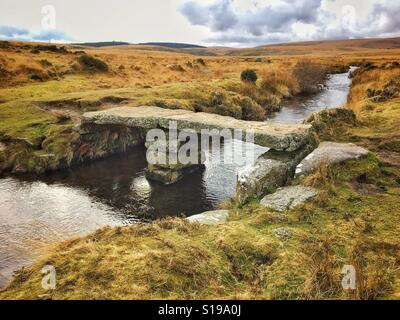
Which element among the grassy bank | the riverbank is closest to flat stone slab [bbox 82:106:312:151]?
the riverbank

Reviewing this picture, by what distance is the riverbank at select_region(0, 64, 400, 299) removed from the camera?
541 cm

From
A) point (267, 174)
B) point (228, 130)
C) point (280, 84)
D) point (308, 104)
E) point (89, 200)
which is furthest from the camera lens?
point (280, 84)

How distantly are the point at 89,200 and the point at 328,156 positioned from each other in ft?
26.7

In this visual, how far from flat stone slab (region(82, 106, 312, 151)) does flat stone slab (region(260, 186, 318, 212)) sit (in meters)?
2.13

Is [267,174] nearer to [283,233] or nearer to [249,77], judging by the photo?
[283,233]

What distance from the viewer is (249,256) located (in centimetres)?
667

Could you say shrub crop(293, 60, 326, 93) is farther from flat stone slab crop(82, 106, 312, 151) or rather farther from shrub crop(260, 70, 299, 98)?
flat stone slab crop(82, 106, 312, 151)

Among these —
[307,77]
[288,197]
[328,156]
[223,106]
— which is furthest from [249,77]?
[288,197]

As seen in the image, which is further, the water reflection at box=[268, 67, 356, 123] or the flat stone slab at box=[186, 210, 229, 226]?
the water reflection at box=[268, 67, 356, 123]

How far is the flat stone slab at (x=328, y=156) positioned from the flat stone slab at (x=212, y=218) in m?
2.47

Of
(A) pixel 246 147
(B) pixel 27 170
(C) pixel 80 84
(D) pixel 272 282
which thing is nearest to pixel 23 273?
(D) pixel 272 282

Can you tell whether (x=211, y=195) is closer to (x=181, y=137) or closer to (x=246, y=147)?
(x=181, y=137)

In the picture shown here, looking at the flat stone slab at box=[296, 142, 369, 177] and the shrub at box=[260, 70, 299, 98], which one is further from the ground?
the shrub at box=[260, 70, 299, 98]

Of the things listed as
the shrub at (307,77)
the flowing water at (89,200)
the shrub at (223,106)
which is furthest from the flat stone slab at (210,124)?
the shrub at (307,77)
